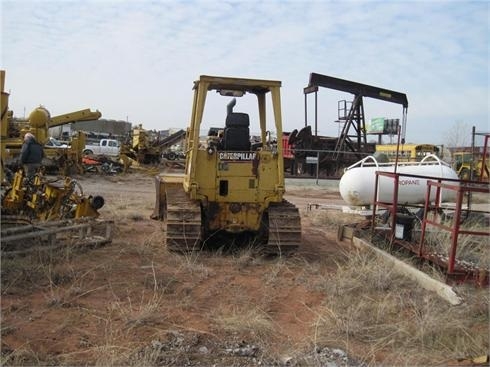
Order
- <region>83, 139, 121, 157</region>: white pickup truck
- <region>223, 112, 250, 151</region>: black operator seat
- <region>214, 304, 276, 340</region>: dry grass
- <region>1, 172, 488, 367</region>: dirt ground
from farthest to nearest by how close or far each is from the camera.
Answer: <region>83, 139, 121, 157</region>: white pickup truck → <region>223, 112, 250, 151</region>: black operator seat → <region>214, 304, 276, 340</region>: dry grass → <region>1, 172, 488, 367</region>: dirt ground

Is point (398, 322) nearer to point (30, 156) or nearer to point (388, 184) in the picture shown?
point (30, 156)

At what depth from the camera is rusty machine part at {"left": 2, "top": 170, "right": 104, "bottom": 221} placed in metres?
8.59

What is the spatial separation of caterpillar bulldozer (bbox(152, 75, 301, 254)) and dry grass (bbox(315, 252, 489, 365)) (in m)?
1.70

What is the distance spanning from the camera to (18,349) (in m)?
4.06

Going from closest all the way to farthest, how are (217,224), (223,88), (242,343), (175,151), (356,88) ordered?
(242,343)
(217,224)
(223,88)
(356,88)
(175,151)

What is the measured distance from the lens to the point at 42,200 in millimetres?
8812

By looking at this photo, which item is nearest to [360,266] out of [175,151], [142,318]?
[142,318]

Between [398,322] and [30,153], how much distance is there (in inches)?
289

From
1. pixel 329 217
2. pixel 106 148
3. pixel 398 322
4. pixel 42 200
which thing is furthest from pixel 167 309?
pixel 106 148

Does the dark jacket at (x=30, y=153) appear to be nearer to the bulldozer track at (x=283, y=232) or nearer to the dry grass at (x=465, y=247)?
the bulldozer track at (x=283, y=232)

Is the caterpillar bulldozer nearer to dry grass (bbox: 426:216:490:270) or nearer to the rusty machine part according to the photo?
the rusty machine part

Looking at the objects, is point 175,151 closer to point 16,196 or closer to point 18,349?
point 16,196

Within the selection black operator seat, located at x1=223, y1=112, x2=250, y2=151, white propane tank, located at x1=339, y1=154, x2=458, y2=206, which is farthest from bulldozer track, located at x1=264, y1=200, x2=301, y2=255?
white propane tank, located at x1=339, y1=154, x2=458, y2=206

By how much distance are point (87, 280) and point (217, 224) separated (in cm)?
238
